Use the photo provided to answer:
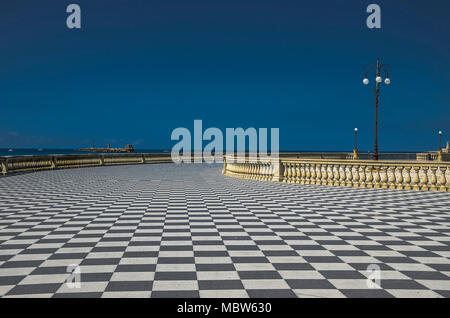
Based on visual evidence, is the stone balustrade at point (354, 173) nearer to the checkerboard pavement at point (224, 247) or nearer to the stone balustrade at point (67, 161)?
the checkerboard pavement at point (224, 247)

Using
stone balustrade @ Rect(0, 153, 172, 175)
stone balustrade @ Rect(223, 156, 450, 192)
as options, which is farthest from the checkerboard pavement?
stone balustrade @ Rect(0, 153, 172, 175)

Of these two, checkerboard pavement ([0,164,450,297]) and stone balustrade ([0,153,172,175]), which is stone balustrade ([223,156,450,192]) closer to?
checkerboard pavement ([0,164,450,297])

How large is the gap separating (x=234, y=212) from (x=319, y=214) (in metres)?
2.13

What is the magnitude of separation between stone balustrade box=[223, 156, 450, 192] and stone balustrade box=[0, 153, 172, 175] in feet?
46.3

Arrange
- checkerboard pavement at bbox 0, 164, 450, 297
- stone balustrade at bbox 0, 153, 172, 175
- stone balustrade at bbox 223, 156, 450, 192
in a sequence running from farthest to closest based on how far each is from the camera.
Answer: stone balustrade at bbox 0, 153, 172, 175
stone balustrade at bbox 223, 156, 450, 192
checkerboard pavement at bbox 0, 164, 450, 297

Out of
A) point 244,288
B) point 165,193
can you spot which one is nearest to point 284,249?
point 244,288

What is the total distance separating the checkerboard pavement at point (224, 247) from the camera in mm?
4816

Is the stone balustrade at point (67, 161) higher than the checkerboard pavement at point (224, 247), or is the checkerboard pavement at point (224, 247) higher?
the stone balustrade at point (67, 161)

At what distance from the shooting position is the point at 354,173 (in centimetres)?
1862

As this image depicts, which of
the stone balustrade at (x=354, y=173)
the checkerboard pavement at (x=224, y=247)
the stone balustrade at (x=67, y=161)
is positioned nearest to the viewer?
the checkerboard pavement at (x=224, y=247)

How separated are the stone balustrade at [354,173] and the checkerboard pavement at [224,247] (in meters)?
3.78

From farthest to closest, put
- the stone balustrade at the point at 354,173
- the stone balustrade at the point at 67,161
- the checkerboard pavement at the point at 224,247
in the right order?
the stone balustrade at the point at 67,161
the stone balustrade at the point at 354,173
the checkerboard pavement at the point at 224,247

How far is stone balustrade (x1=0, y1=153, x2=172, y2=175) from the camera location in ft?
83.9

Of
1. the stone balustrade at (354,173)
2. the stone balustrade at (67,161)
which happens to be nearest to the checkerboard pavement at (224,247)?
the stone balustrade at (354,173)
